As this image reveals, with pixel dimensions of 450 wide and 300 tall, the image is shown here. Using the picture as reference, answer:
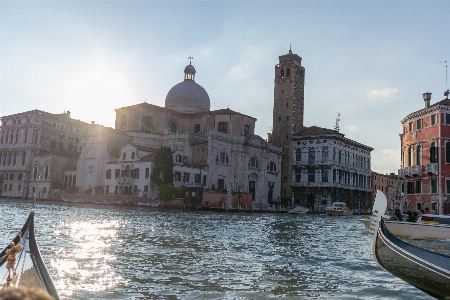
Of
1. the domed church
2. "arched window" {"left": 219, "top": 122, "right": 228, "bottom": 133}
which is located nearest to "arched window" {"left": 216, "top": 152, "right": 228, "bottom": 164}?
the domed church

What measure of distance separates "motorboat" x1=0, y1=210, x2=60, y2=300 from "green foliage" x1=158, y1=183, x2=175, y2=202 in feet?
94.7

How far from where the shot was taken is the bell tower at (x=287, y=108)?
48.4 m

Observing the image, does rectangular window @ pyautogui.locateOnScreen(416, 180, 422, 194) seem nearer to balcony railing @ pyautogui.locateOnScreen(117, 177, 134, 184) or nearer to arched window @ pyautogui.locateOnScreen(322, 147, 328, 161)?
arched window @ pyautogui.locateOnScreen(322, 147, 328, 161)

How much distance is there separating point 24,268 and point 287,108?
151 ft

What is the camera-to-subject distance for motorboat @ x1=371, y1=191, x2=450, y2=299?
212 inches

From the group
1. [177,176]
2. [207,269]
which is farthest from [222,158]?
[207,269]

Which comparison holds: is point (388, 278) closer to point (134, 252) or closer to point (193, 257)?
point (193, 257)

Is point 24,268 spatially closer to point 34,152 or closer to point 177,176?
point 177,176

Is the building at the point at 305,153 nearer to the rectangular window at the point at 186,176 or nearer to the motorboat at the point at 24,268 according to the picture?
the rectangular window at the point at 186,176

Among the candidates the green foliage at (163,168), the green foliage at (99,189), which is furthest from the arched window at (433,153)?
the green foliage at (99,189)

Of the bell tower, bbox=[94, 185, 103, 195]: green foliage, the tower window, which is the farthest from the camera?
the bell tower

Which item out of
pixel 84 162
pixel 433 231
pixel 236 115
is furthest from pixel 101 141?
pixel 433 231

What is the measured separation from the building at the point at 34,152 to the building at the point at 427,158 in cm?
3405

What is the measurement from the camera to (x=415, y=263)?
575cm
